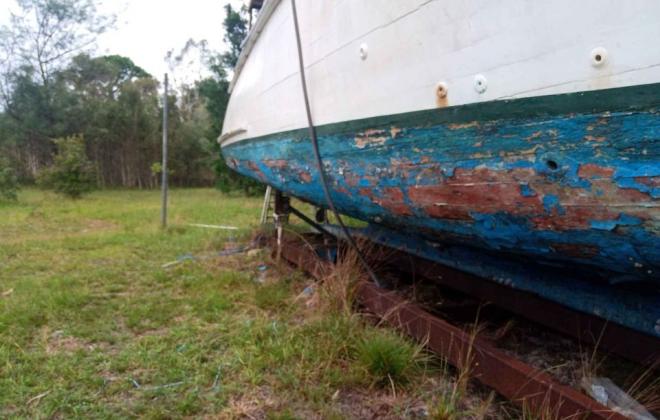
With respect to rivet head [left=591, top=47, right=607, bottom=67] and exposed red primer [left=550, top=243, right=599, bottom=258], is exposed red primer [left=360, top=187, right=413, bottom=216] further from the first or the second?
rivet head [left=591, top=47, right=607, bottom=67]

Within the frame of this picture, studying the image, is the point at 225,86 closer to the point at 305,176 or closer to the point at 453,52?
the point at 305,176

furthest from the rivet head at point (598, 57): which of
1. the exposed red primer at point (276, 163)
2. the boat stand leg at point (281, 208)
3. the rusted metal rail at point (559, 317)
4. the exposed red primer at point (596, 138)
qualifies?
the boat stand leg at point (281, 208)

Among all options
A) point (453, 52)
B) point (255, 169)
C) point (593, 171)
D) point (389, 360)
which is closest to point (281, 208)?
point (255, 169)

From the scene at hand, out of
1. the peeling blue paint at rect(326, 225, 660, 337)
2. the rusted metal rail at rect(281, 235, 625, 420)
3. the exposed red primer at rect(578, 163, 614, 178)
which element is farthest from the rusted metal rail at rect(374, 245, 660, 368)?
the exposed red primer at rect(578, 163, 614, 178)

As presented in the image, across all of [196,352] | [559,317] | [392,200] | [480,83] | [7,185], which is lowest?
[196,352]

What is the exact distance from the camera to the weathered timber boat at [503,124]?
45.1 inches

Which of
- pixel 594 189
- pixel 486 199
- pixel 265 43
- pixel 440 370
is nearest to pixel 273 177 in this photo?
pixel 265 43

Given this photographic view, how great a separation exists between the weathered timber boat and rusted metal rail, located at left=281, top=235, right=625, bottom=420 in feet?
1.10

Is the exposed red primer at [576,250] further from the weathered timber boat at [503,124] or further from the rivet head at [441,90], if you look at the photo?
the rivet head at [441,90]

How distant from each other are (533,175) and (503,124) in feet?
0.55

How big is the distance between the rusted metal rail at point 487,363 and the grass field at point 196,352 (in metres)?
0.09

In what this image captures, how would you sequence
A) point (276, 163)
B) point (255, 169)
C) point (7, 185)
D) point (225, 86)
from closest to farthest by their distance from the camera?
point (276, 163)
point (255, 169)
point (7, 185)
point (225, 86)

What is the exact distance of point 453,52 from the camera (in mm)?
1541

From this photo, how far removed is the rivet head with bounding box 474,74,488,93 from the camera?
144cm
